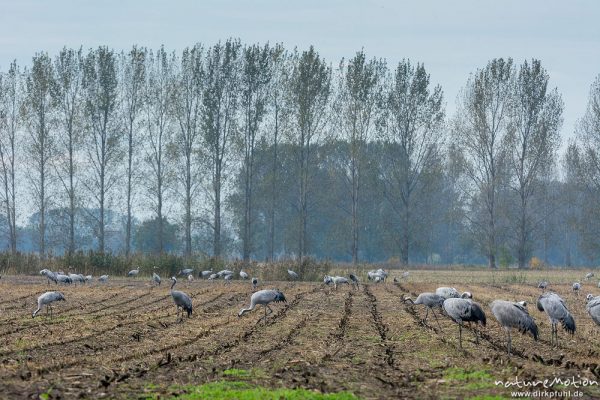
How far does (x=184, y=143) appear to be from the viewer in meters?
65.4

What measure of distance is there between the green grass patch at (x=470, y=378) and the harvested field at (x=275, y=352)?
0.01 meters

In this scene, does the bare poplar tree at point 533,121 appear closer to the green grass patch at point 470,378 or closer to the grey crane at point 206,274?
the grey crane at point 206,274

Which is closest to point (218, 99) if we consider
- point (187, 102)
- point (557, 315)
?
point (187, 102)

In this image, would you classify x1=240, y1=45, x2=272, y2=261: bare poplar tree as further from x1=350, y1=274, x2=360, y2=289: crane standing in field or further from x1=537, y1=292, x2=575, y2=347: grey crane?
x1=537, y1=292, x2=575, y2=347: grey crane

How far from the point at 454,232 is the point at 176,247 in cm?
4774

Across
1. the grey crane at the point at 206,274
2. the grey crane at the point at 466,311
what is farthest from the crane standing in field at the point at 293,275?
the grey crane at the point at 466,311

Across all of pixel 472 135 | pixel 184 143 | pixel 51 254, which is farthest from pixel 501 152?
pixel 51 254

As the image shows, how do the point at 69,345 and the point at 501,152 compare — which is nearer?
the point at 69,345

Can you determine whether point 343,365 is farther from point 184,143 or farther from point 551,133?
point 551,133

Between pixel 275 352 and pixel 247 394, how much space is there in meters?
4.44

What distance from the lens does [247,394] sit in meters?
11.2

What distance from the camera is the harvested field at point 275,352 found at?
12.0 metres

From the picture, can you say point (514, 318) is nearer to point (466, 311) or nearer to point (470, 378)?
point (466, 311)

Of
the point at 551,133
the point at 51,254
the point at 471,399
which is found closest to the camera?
the point at 471,399
